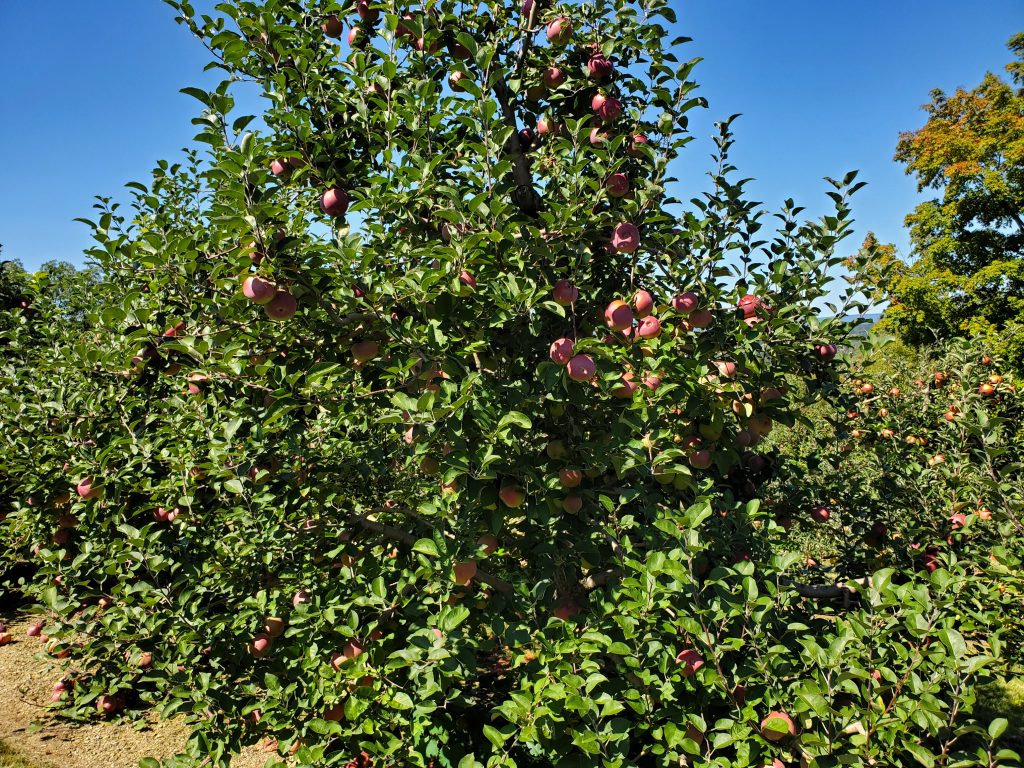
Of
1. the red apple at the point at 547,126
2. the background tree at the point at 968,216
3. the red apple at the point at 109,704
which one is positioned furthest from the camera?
the background tree at the point at 968,216

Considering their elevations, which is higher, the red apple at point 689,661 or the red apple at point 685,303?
the red apple at point 685,303

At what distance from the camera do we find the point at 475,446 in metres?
2.22

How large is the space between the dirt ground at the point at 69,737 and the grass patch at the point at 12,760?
4cm

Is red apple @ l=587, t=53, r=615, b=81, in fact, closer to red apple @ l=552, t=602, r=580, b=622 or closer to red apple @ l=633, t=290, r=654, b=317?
red apple @ l=633, t=290, r=654, b=317

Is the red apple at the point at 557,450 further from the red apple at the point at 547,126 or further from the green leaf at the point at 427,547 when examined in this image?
the red apple at the point at 547,126

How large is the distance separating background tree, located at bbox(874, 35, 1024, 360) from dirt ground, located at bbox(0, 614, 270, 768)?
1908cm

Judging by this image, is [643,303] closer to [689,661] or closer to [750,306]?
[750,306]

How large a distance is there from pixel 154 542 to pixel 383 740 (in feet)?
4.14

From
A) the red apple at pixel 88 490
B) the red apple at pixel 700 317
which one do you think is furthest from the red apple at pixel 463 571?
the red apple at pixel 88 490

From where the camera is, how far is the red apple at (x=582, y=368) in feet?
6.91

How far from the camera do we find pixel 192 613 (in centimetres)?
229

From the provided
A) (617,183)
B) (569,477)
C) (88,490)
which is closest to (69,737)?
(88,490)

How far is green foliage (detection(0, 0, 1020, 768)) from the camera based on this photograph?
1.85m

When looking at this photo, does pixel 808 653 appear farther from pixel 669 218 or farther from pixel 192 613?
pixel 192 613
